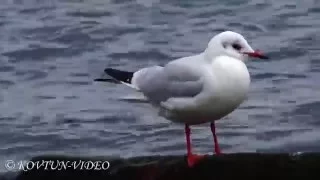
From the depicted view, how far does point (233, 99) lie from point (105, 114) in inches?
106

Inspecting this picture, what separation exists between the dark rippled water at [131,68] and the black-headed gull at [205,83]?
131 cm

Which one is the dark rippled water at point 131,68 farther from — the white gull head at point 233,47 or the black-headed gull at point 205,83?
the white gull head at point 233,47

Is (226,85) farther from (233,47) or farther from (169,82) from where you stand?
→ (169,82)

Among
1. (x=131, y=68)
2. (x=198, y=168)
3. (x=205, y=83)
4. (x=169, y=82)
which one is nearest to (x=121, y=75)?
(x=169, y=82)

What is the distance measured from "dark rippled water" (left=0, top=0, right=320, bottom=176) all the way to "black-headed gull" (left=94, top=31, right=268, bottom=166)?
4.30 ft

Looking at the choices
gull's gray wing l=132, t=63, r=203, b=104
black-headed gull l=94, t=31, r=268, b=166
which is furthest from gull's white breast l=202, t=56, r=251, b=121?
gull's gray wing l=132, t=63, r=203, b=104

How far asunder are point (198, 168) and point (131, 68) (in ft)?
13.8

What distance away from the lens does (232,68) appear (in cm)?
530

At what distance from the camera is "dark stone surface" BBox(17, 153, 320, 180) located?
4930 mm

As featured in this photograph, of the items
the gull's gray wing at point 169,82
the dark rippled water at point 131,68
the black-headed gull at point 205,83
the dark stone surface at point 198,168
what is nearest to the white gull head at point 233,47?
the black-headed gull at point 205,83

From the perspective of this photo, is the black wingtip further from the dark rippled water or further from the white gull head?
the dark rippled water

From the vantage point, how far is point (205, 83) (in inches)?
211

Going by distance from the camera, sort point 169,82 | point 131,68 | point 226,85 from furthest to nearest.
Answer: point 131,68, point 169,82, point 226,85

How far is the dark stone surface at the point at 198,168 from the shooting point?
493cm
